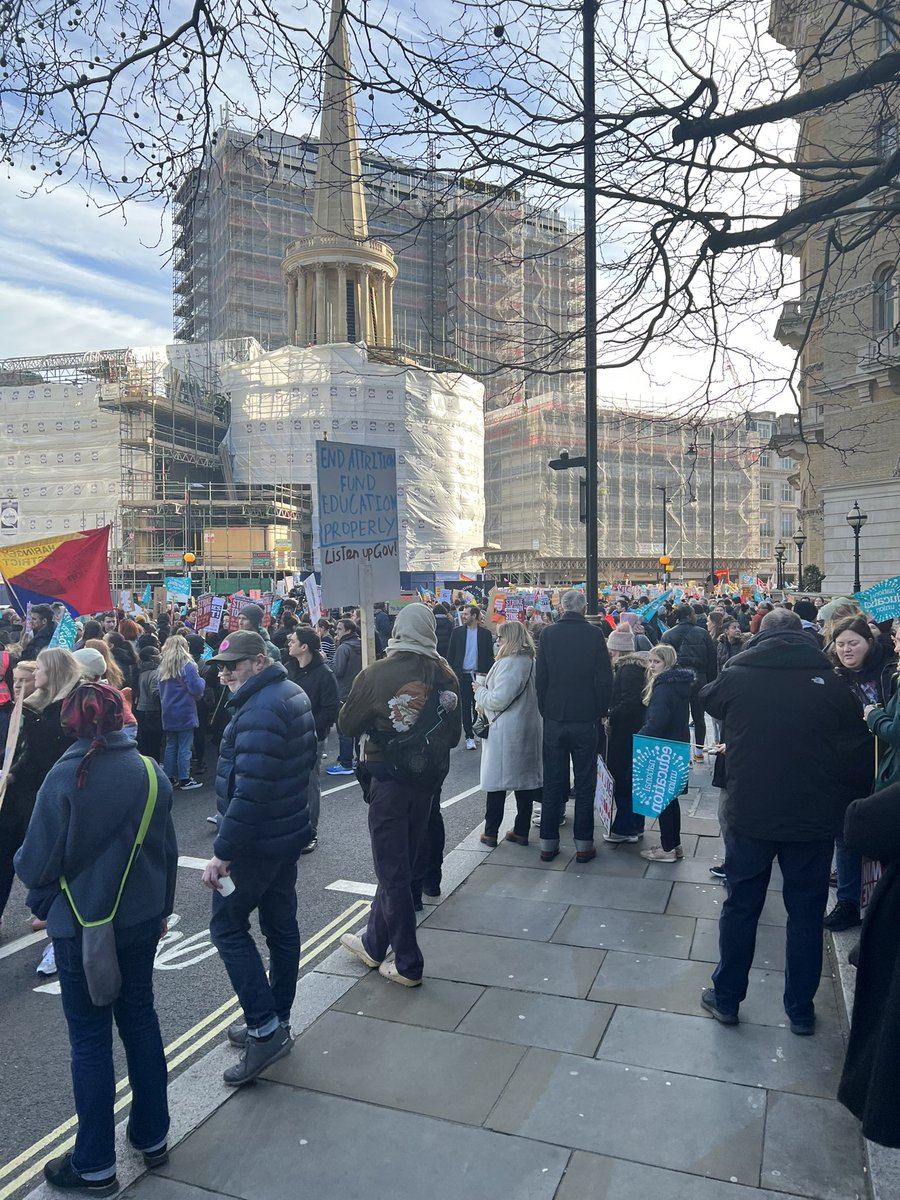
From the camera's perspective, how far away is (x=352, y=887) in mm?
6562

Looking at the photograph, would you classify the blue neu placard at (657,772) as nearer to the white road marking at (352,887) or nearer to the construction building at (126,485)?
the white road marking at (352,887)

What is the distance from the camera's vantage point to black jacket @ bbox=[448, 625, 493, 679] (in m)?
12.5

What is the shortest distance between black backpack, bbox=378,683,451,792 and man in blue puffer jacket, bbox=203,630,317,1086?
53cm

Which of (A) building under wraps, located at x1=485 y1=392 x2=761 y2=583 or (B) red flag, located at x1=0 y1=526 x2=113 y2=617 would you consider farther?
(A) building under wraps, located at x1=485 y1=392 x2=761 y2=583

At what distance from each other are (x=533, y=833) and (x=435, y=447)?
4149 centimetres

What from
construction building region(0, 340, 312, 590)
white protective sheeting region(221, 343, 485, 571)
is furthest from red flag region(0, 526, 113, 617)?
white protective sheeting region(221, 343, 485, 571)

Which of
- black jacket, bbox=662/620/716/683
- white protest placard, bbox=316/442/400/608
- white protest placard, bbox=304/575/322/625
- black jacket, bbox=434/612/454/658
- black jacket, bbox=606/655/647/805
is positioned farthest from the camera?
white protest placard, bbox=304/575/322/625

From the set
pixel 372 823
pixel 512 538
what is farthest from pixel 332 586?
pixel 512 538

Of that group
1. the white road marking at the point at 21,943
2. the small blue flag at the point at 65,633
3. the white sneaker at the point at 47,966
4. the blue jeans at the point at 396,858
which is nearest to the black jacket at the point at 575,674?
the blue jeans at the point at 396,858

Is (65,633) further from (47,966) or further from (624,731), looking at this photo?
(624,731)

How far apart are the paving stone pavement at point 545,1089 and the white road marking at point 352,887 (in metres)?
1.15

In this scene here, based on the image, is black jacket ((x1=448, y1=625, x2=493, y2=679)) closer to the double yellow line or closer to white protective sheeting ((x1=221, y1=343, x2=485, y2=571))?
the double yellow line

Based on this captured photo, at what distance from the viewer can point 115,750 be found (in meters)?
3.39

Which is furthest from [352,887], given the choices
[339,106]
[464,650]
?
[464,650]
